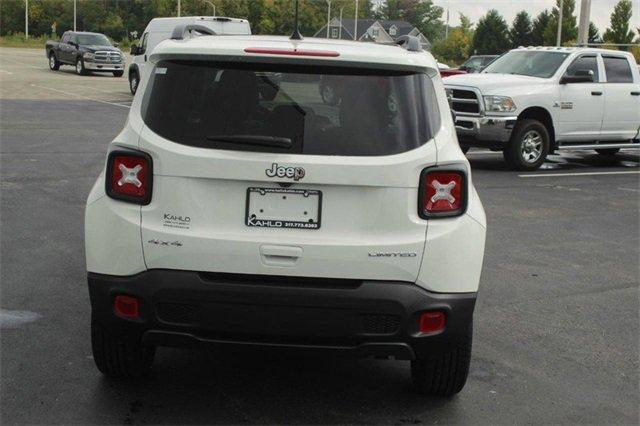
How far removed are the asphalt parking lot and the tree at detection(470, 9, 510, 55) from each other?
81.0 meters

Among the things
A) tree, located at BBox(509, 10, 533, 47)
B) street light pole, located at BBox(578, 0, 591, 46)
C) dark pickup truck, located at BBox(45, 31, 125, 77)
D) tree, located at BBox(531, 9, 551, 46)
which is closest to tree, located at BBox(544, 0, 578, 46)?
tree, located at BBox(531, 9, 551, 46)

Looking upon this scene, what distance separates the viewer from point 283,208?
165 inches

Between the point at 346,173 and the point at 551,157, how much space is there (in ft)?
48.7

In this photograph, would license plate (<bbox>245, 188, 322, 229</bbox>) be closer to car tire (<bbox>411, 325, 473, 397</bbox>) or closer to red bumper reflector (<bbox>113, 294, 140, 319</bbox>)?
red bumper reflector (<bbox>113, 294, 140, 319</bbox>)

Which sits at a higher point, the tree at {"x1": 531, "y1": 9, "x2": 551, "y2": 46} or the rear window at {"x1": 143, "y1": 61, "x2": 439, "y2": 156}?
the tree at {"x1": 531, "y1": 9, "x2": 551, "y2": 46}

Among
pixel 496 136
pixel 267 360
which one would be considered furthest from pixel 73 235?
pixel 496 136

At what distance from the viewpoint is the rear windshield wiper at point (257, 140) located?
4.17m

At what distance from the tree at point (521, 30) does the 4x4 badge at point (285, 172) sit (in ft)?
281

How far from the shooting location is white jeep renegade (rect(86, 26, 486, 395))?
413cm

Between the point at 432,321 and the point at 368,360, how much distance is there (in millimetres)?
1266

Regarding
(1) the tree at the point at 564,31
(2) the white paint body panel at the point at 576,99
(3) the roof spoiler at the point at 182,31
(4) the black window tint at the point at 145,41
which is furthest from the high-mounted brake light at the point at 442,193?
(1) the tree at the point at 564,31

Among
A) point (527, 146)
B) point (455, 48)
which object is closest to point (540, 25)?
point (455, 48)

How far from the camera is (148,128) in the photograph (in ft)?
14.0

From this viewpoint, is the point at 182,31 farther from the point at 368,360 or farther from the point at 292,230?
the point at 368,360
